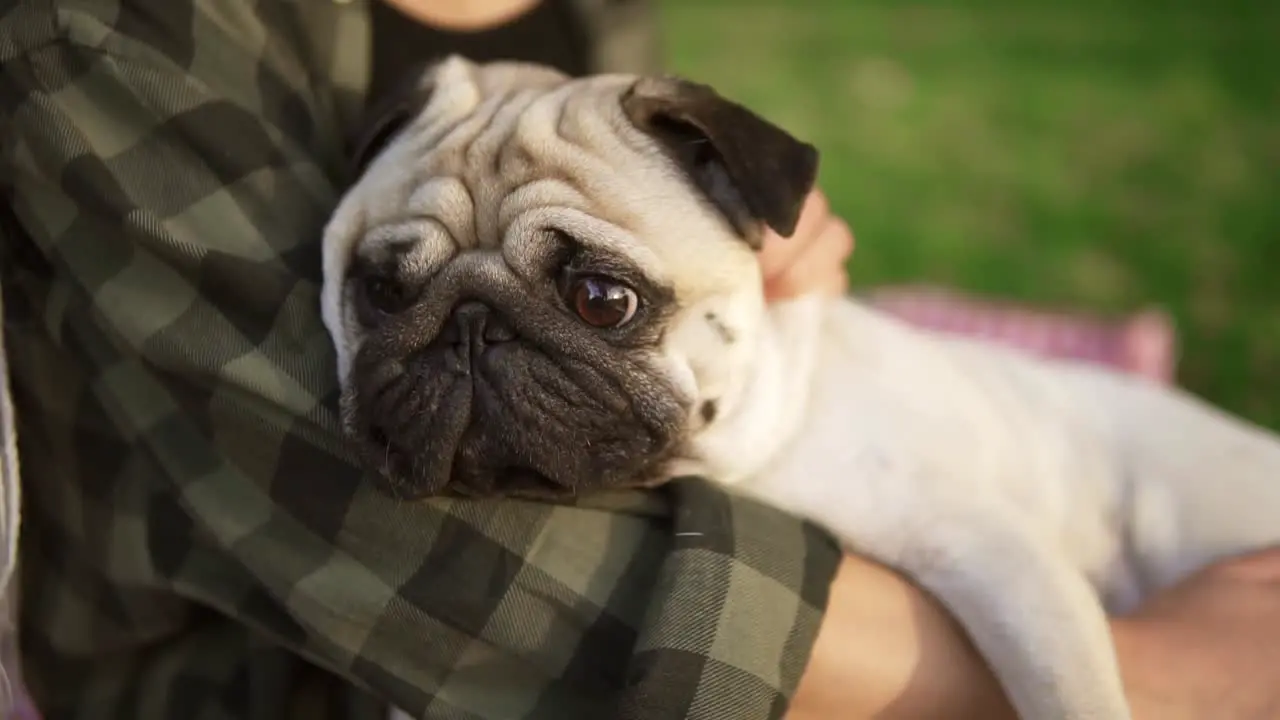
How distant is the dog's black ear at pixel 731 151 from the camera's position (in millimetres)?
1248

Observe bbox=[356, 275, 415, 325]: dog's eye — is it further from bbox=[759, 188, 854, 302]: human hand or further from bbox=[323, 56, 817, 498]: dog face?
bbox=[759, 188, 854, 302]: human hand

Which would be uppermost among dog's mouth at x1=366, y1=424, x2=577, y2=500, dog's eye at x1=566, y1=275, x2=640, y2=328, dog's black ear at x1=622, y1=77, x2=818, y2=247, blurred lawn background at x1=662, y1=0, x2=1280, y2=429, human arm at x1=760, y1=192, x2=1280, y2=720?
dog's black ear at x1=622, y1=77, x2=818, y2=247

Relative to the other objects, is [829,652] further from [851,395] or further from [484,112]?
[484,112]

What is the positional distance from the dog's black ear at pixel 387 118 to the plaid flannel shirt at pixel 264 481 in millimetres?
127

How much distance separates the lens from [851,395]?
1520 mm

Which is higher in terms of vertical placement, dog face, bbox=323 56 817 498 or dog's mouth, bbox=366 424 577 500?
dog face, bbox=323 56 817 498

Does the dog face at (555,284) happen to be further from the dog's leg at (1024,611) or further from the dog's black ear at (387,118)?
the dog's leg at (1024,611)

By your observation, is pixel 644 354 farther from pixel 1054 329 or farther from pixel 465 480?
pixel 1054 329

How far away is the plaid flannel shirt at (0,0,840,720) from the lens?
1147 millimetres

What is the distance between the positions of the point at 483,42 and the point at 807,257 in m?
0.70

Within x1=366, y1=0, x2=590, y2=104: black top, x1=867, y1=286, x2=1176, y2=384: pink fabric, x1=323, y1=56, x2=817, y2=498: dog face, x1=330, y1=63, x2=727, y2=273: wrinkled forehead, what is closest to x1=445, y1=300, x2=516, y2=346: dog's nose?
x1=323, y1=56, x2=817, y2=498: dog face

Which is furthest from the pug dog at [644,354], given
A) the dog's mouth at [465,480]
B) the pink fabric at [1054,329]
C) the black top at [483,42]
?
the pink fabric at [1054,329]

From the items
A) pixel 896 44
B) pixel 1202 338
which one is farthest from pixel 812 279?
pixel 896 44

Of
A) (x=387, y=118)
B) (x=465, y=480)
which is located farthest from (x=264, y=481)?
(x=387, y=118)
